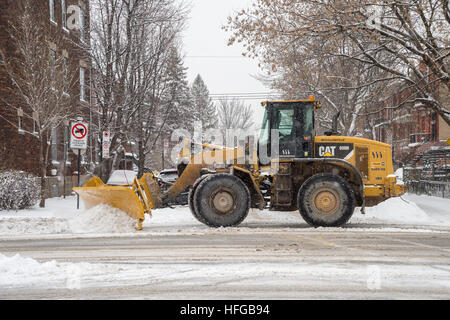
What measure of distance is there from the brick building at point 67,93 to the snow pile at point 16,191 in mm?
2797

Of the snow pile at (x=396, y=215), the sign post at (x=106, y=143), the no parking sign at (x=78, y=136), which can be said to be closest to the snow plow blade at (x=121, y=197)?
the no parking sign at (x=78, y=136)

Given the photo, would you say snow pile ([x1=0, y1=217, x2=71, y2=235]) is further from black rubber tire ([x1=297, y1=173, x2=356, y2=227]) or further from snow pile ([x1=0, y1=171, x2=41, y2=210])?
black rubber tire ([x1=297, y1=173, x2=356, y2=227])

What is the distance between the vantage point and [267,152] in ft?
37.2

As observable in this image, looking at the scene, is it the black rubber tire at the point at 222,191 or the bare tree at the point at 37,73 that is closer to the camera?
the black rubber tire at the point at 222,191

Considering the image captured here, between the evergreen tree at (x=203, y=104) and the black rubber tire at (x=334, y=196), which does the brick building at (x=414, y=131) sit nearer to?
the black rubber tire at (x=334, y=196)

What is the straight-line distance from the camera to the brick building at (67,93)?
1930 centimetres

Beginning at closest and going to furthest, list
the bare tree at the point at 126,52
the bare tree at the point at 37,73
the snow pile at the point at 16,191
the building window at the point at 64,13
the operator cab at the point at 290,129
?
the operator cab at the point at 290,129, the snow pile at the point at 16,191, the bare tree at the point at 37,73, the bare tree at the point at 126,52, the building window at the point at 64,13

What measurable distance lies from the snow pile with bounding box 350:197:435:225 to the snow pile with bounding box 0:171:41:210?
9993 mm

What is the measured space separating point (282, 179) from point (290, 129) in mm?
1201

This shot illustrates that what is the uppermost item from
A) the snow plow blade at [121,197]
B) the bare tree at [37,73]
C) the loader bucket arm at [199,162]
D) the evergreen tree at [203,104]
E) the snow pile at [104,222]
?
the evergreen tree at [203,104]

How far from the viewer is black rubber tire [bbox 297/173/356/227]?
35.8 ft
